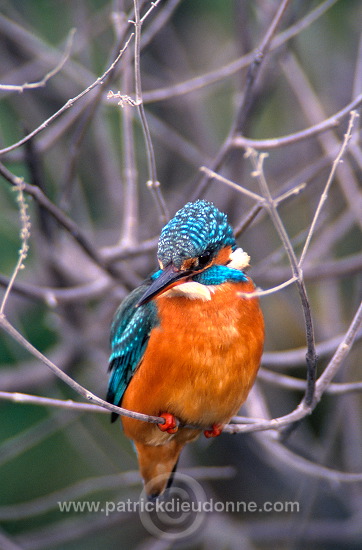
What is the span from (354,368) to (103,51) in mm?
3258

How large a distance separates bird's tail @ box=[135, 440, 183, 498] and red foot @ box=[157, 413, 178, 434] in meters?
0.38

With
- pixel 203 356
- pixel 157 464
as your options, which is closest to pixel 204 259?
pixel 203 356

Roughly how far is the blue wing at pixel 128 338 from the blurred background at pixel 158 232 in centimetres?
42

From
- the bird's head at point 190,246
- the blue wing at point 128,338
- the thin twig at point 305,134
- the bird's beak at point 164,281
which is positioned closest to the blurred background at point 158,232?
the blue wing at point 128,338

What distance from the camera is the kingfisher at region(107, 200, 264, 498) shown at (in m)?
2.46

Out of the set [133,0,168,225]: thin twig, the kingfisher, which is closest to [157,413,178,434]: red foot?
the kingfisher

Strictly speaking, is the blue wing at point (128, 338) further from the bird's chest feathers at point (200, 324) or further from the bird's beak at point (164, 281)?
the bird's beak at point (164, 281)

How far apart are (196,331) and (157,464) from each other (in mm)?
1018

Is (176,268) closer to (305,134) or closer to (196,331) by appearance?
(196,331)

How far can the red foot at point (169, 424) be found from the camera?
260 centimetres

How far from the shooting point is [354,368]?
15.9 ft

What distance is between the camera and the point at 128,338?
112 inches

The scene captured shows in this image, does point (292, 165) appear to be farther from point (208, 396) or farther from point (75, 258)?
point (208, 396)

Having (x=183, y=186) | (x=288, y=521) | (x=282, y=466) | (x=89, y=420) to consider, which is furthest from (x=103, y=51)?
(x=288, y=521)
